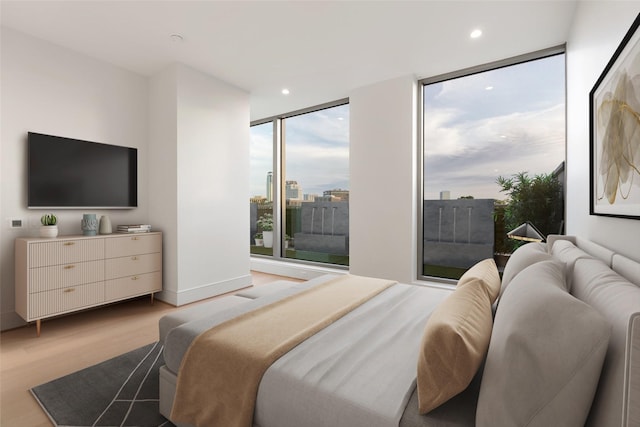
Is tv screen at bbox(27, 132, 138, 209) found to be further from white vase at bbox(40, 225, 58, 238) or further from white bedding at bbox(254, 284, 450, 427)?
white bedding at bbox(254, 284, 450, 427)

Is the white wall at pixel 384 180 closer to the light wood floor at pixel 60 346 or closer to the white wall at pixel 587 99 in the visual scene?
the white wall at pixel 587 99

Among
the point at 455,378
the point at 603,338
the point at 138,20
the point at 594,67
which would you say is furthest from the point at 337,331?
the point at 138,20

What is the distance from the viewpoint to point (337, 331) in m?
1.51

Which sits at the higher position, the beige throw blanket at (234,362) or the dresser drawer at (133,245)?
the dresser drawer at (133,245)

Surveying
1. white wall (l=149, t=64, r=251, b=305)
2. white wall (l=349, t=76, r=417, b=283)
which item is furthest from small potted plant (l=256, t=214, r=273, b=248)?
white wall (l=349, t=76, r=417, b=283)

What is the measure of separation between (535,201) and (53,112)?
16.6 ft

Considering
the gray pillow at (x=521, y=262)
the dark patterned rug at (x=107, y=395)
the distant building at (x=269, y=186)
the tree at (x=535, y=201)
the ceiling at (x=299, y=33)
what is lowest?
the dark patterned rug at (x=107, y=395)

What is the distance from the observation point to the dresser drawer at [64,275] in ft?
8.89

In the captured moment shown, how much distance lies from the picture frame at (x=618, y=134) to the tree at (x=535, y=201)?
59.9 inches

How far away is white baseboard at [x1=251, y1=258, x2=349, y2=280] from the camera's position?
15.5ft

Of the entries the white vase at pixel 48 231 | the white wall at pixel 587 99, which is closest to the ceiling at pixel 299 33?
the white wall at pixel 587 99

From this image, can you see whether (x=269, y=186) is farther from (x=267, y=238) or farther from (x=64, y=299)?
(x=64, y=299)

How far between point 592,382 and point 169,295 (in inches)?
150

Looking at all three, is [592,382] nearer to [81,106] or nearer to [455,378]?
[455,378]
